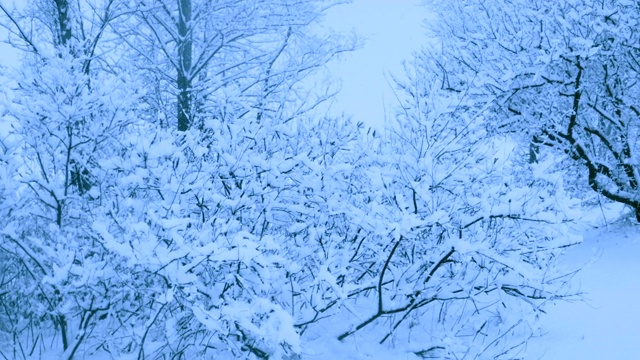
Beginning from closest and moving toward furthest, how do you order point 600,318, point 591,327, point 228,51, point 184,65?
point 591,327
point 600,318
point 184,65
point 228,51

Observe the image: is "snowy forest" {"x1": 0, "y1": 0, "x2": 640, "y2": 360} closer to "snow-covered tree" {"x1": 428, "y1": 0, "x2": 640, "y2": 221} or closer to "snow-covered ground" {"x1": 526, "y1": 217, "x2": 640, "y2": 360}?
"snow-covered ground" {"x1": 526, "y1": 217, "x2": 640, "y2": 360}

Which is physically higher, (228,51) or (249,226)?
(228,51)

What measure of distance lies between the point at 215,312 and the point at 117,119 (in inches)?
74.5

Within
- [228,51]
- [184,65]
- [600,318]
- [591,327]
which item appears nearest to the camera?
[591,327]

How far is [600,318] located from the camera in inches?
209

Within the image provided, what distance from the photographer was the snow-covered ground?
4672 millimetres

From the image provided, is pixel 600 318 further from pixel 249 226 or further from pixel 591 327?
pixel 249 226

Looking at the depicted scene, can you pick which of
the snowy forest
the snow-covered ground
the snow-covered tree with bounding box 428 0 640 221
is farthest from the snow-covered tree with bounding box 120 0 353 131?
the snow-covered ground

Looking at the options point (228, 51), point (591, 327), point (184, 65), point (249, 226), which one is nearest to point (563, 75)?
point (591, 327)

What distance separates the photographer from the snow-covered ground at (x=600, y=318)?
467 centimetres

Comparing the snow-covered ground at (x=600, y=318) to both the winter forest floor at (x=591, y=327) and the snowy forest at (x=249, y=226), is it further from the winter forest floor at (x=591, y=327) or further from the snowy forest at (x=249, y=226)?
the snowy forest at (x=249, y=226)

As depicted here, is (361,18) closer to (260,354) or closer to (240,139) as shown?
(240,139)

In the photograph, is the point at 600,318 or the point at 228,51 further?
the point at 228,51

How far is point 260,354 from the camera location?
427cm
